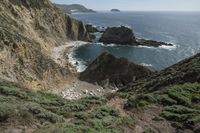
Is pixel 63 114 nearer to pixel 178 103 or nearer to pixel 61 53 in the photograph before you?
pixel 178 103

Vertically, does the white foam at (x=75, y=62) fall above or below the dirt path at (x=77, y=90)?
below

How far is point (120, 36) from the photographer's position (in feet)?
356

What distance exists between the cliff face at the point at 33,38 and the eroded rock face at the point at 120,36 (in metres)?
8.04

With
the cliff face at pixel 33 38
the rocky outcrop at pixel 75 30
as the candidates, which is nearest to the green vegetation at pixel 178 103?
the cliff face at pixel 33 38

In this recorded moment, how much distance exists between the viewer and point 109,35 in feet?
364

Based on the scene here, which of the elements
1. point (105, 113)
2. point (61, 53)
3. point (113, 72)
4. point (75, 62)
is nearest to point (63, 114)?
point (105, 113)

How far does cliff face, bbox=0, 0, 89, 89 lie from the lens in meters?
46.4

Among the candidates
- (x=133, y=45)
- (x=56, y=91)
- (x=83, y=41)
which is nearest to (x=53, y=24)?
(x=83, y=41)

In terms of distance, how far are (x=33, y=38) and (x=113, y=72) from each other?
23.7 metres

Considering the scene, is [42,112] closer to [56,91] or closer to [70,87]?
[56,91]

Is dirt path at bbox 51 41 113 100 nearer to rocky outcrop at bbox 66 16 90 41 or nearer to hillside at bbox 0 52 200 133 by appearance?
hillside at bbox 0 52 200 133

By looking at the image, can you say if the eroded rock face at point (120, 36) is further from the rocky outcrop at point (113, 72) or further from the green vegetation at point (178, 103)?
the green vegetation at point (178, 103)

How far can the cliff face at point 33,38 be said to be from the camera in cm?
4637

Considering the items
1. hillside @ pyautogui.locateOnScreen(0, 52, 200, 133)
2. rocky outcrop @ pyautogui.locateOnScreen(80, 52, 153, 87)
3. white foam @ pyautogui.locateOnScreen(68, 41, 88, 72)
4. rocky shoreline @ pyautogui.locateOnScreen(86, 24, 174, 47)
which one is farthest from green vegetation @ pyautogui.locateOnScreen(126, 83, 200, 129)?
rocky shoreline @ pyautogui.locateOnScreen(86, 24, 174, 47)
